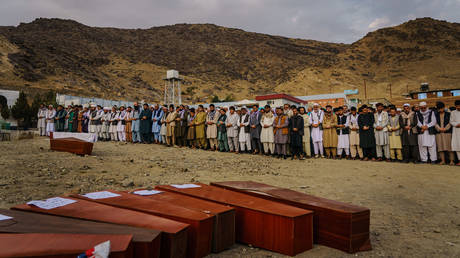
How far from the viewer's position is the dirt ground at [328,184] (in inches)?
106

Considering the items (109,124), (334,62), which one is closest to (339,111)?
(109,124)

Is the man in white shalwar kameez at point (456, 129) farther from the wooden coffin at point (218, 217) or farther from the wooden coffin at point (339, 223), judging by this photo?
the wooden coffin at point (218, 217)

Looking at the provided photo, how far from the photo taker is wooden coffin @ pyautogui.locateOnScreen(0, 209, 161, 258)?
153 cm

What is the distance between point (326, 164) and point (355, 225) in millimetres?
5681

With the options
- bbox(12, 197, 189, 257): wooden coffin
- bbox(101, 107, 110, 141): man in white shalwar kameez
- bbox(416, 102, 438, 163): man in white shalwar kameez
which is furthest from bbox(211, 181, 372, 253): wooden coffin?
bbox(101, 107, 110, 141): man in white shalwar kameez

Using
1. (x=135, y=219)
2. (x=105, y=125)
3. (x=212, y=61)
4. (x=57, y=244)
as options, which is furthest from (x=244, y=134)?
(x=212, y=61)

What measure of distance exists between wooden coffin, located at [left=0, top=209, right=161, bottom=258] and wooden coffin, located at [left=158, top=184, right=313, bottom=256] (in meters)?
0.93

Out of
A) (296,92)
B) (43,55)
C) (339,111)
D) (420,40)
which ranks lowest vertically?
(339,111)

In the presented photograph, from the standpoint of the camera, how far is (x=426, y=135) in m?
8.00

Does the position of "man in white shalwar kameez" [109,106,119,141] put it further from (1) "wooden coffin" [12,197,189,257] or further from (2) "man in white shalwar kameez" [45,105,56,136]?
(1) "wooden coffin" [12,197,189,257]

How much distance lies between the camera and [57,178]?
489cm

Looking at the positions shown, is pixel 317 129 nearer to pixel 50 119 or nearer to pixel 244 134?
pixel 244 134

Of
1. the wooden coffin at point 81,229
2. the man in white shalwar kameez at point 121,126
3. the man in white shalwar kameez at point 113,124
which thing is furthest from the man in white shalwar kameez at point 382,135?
the man in white shalwar kameez at point 113,124

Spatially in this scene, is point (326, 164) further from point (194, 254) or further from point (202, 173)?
point (194, 254)
